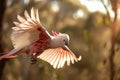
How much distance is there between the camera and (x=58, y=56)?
6.38 metres

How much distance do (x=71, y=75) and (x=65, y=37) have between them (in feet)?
68.5

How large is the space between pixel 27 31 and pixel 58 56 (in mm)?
1093

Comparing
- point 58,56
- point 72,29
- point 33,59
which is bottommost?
point 72,29

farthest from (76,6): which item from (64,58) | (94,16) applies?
(64,58)

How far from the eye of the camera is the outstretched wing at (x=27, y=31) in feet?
17.0

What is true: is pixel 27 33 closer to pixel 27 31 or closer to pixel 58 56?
pixel 27 31

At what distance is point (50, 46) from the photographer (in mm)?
5391

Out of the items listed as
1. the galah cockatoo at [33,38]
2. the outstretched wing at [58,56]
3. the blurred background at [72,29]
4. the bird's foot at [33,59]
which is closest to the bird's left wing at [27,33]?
the galah cockatoo at [33,38]

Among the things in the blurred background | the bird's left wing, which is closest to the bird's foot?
the bird's left wing

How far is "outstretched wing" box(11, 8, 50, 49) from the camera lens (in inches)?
204

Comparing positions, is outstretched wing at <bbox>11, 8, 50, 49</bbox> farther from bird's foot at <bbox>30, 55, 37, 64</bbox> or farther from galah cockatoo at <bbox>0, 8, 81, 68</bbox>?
bird's foot at <bbox>30, 55, 37, 64</bbox>

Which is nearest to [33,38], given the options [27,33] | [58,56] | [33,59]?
[27,33]

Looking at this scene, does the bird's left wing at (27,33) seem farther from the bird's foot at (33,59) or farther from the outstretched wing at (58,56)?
the outstretched wing at (58,56)

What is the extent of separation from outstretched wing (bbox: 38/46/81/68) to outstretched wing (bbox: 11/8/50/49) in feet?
2.30
